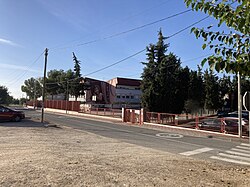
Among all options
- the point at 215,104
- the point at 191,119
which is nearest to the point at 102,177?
the point at 191,119

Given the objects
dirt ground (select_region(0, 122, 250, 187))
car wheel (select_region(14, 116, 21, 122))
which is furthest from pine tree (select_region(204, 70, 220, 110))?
dirt ground (select_region(0, 122, 250, 187))

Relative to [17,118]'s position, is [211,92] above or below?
above

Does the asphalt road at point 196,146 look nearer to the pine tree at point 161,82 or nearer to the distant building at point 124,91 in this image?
the pine tree at point 161,82

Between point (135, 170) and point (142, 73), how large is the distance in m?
24.7

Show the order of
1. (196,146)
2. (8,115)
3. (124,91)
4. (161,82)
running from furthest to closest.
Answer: (124,91) < (161,82) < (8,115) < (196,146)

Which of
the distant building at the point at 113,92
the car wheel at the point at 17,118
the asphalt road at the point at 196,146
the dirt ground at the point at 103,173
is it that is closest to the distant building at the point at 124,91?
the distant building at the point at 113,92

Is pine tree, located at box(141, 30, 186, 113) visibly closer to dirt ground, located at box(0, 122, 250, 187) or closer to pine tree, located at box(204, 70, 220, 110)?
pine tree, located at box(204, 70, 220, 110)

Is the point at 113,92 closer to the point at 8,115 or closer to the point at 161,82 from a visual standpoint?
the point at 161,82

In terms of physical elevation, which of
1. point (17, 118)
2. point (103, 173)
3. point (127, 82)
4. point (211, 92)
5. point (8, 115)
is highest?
point (127, 82)

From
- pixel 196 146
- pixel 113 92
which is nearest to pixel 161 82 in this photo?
pixel 196 146

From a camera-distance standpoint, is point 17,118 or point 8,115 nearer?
point 8,115

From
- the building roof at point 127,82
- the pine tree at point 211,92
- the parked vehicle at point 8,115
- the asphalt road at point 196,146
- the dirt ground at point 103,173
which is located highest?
the building roof at point 127,82

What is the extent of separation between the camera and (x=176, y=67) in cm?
3008

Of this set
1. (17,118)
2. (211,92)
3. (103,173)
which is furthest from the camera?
(211,92)
